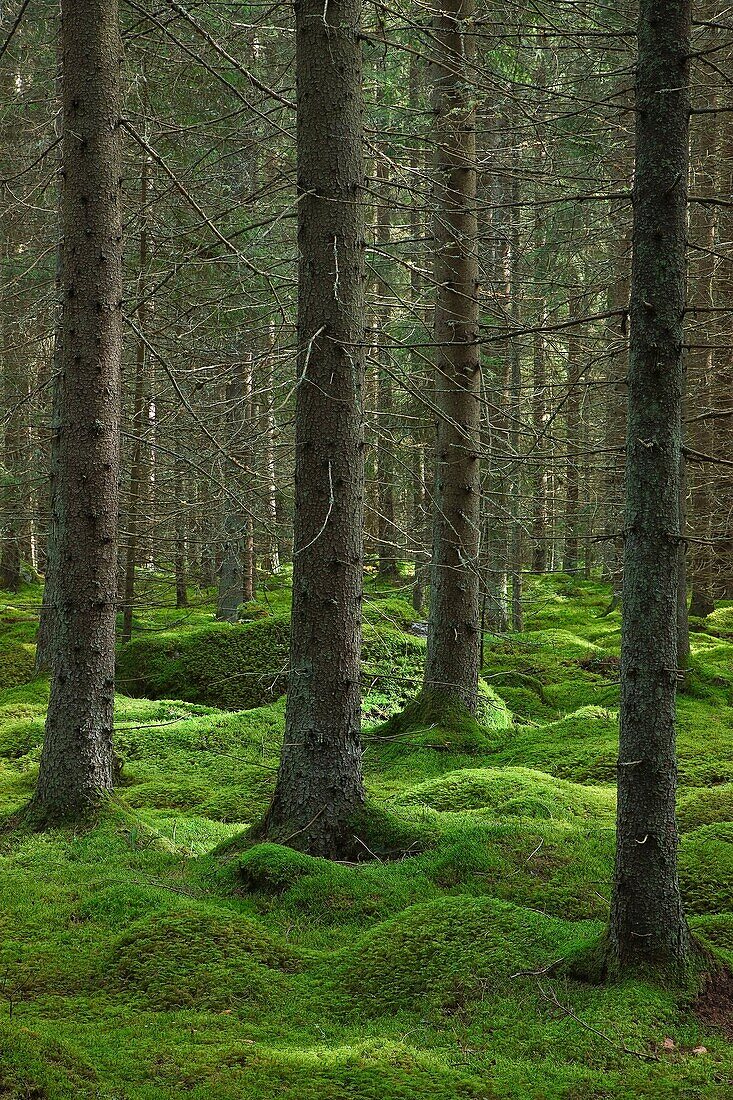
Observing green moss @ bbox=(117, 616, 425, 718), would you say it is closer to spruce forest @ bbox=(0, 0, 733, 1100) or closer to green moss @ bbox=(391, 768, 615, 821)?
spruce forest @ bbox=(0, 0, 733, 1100)

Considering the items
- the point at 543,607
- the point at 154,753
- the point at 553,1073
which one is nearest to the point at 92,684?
the point at 154,753

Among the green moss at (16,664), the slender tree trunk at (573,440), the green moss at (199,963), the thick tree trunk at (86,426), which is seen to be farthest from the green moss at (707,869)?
the green moss at (16,664)

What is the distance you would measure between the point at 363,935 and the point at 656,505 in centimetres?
253

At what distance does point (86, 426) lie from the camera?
6051 mm

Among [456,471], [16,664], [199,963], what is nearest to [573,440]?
[456,471]

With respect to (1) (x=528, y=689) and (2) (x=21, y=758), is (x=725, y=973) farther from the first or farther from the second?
(1) (x=528, y=689)

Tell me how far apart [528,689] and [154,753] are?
5.93m

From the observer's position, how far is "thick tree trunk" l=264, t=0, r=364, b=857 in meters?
5.39

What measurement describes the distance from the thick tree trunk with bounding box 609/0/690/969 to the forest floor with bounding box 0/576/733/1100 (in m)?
0.34

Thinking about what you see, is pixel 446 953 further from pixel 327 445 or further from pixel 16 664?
pixel 16 664

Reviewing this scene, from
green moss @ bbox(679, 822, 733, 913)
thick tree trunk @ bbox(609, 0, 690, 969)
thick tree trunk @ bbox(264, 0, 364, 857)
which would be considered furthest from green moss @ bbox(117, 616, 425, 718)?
thick tree trunk @ bbox(609, 0, 690, 969)

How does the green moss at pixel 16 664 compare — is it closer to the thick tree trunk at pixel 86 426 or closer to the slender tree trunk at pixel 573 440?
the thick tree trunk at pixel 86 426

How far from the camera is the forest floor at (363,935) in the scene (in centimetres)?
321

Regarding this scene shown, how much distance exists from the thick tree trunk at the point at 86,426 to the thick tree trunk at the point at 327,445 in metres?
1.45
